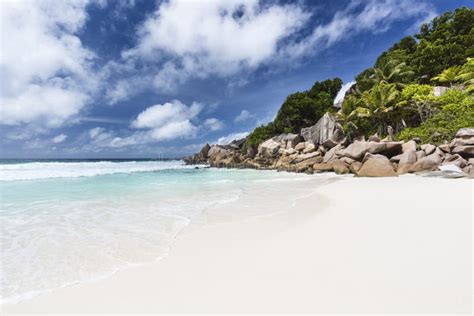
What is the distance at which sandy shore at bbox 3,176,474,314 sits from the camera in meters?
2.09

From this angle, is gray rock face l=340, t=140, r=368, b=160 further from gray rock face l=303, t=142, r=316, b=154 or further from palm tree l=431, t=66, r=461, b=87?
palm tree l=431, t=66, r=461, b=87

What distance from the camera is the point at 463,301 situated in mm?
1987

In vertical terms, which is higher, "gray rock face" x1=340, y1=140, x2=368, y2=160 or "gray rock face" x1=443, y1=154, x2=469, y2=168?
"gray rock face" x1=340, y1=140, x2=368, y2=160

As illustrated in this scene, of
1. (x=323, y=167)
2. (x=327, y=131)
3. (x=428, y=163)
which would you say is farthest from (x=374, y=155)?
(x=327, y=131)

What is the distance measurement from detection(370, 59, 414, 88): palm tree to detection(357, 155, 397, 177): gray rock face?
14923 mm

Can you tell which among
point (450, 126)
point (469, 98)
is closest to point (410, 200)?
point (450, 126)

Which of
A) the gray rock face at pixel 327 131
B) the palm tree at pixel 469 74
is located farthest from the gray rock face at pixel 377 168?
the gray rock face at pixel 327 131

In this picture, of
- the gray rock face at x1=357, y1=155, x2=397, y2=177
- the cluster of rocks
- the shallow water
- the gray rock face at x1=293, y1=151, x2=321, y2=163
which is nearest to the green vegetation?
the cluster of rocks

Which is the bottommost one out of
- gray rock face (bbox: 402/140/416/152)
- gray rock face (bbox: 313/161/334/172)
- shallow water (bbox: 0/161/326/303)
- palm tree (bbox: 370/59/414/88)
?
shallow water (bbox: 0/161/326/303)

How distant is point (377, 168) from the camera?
13047mm

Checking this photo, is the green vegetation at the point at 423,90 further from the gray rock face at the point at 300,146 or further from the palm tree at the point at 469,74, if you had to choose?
the gray rock face at the point at 300,146

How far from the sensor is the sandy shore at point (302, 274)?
209 cm

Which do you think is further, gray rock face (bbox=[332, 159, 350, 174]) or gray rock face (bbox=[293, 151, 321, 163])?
gray rock face (bbox=[293, 151, 321, 163])

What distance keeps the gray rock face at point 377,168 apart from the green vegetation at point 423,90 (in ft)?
18.2
